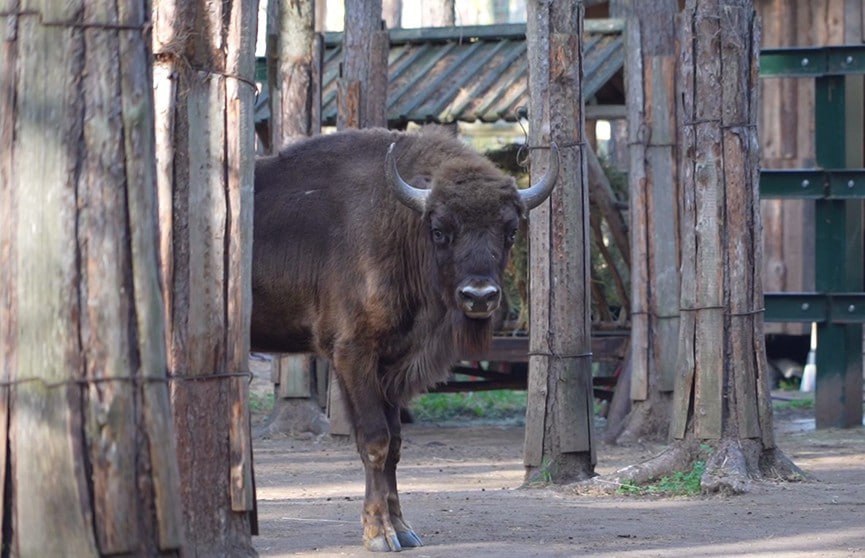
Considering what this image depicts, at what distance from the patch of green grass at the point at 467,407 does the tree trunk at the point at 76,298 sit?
37.2 ft

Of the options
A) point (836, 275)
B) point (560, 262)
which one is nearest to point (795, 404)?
point (836, 275)

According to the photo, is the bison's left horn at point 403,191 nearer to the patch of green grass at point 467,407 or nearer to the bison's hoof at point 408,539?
the bison's hoof at point 408,539

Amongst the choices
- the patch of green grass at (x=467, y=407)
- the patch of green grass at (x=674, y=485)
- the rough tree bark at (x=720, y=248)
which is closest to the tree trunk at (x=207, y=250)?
the patch of green grass at (x=674, y=485)

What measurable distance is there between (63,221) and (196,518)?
2.23 metres

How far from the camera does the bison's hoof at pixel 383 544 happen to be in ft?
23.1

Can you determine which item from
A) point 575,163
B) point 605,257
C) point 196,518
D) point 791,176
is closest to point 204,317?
point 196,518

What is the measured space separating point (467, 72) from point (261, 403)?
470 cm

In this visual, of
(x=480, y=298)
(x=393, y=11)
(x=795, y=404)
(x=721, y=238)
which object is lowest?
(x=795, y=404)

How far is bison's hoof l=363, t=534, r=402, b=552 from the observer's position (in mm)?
7031

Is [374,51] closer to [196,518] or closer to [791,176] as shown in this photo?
[791,176]

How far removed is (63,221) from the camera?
3.70 meters

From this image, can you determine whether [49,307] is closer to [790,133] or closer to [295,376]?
[295,376]

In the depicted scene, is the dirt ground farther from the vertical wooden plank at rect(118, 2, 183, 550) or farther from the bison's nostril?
the vertical wooden plank at rect(118, 2, 183, 550)

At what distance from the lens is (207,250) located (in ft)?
18.6
